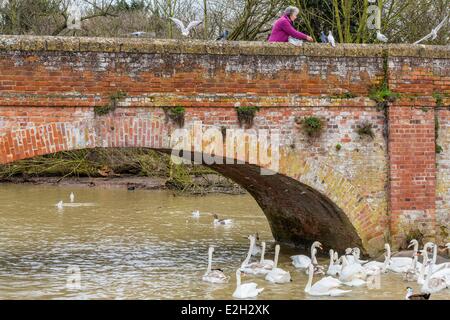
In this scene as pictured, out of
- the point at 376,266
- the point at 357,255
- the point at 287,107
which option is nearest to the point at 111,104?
the point at 287,107

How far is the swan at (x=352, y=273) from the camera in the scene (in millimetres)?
12734

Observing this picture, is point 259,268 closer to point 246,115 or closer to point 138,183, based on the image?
point 246,115

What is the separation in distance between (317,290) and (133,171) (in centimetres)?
2026

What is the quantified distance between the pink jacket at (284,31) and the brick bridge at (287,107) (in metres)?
0.58

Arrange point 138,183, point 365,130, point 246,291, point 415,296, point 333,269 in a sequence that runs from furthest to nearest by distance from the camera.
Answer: point 138,183, point 365,130, point 333,269, point 246,291, point 415,296

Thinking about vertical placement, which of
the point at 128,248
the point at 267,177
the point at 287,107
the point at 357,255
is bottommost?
the point at 128,248

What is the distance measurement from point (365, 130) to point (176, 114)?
293cm

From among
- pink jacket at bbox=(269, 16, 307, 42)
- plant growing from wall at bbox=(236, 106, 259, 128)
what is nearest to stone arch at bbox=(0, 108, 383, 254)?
plant growing from wall at bbox=(236, 106, 259, 128)

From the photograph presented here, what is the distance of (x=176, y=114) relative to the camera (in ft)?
42.4

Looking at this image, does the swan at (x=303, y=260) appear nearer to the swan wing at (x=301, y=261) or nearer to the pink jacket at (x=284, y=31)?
the swan wing at (x=301, y=261)

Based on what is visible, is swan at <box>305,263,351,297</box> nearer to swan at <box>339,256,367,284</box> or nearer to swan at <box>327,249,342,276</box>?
swan at <box>339,256,367,284</box>

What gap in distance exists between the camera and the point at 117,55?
12773mm

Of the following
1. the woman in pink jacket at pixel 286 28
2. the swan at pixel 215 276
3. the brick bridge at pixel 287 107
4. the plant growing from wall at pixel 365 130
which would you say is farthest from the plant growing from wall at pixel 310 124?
the swan at pixel 215 276
